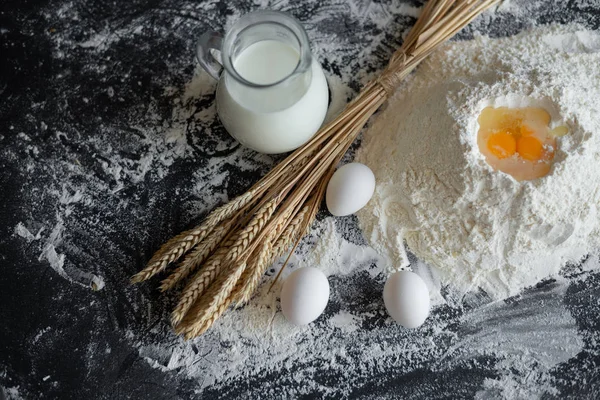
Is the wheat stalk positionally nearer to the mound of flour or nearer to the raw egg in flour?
the mound of flour

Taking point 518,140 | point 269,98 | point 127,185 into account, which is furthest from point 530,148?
point 127,185

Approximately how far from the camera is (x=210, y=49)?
111 cm

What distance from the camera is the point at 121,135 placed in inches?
52.1

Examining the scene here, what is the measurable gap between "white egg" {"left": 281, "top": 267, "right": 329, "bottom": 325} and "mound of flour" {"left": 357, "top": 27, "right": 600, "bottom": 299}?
174mm

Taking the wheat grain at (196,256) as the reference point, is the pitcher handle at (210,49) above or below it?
above

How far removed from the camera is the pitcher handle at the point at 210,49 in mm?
1097

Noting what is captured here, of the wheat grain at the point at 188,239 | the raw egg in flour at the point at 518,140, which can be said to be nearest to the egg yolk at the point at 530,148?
the raw egg in flour at the point at 518,140

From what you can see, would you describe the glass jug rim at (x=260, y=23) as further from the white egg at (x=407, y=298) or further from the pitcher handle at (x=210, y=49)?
the white egg at (x=407, y=298)

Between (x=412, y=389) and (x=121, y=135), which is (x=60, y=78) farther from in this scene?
(x=412, y=389)

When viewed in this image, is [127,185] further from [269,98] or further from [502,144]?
[502,144]

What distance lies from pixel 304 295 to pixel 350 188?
9.3 inches

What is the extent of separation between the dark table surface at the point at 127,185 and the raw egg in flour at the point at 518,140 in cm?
28

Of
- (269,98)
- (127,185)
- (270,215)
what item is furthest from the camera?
(127,185)

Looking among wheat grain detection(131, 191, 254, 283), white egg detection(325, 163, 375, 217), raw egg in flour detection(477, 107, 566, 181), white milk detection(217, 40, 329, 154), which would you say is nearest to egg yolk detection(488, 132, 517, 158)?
raw egg in flour detection(477, 107, 566, 181)
